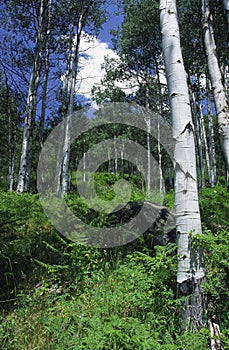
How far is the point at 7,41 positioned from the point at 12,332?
1446cm

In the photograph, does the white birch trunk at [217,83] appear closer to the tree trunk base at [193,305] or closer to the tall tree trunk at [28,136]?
the tree trunk base at [193,305]

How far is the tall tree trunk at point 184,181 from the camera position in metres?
2.39

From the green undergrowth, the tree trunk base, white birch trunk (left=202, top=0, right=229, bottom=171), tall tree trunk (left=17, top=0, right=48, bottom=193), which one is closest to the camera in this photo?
the green undergrowth

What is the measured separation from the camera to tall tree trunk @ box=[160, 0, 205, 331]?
2393 mm

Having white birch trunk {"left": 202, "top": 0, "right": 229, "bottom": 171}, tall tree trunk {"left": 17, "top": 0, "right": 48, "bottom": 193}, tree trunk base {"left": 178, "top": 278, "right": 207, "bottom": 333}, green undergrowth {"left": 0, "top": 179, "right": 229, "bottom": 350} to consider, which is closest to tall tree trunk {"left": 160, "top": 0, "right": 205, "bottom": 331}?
tree trunk base {"left": 178, "top": 278, "right": 207, "bottom": 333}

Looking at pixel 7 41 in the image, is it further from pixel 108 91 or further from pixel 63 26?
pixel 108 91

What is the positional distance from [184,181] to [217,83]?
3843 millimetres

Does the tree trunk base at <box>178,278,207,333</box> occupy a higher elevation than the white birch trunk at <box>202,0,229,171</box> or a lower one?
lower

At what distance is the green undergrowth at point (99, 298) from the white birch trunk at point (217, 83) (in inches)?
100

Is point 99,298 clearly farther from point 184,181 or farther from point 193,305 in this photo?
point 184,181

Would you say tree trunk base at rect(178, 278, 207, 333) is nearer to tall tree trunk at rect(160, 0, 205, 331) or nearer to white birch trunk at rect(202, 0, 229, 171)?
tall tree trunk at rect(160, 0, 205, 331)

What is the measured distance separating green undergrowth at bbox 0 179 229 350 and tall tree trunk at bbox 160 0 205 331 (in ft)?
0.37

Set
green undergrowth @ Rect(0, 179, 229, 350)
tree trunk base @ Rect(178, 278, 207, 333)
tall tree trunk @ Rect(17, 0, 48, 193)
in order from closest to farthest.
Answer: green undergrowth @ Rect(0, 179, 229, 350)
tree trunk base @ Rect(178, 278, 207, 333)
tall tree trunk @ Rect(17, 0, 48, 193)

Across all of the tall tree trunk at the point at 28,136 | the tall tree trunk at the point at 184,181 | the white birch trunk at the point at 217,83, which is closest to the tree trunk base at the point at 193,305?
the tall tree trunk at the point at 184,181
